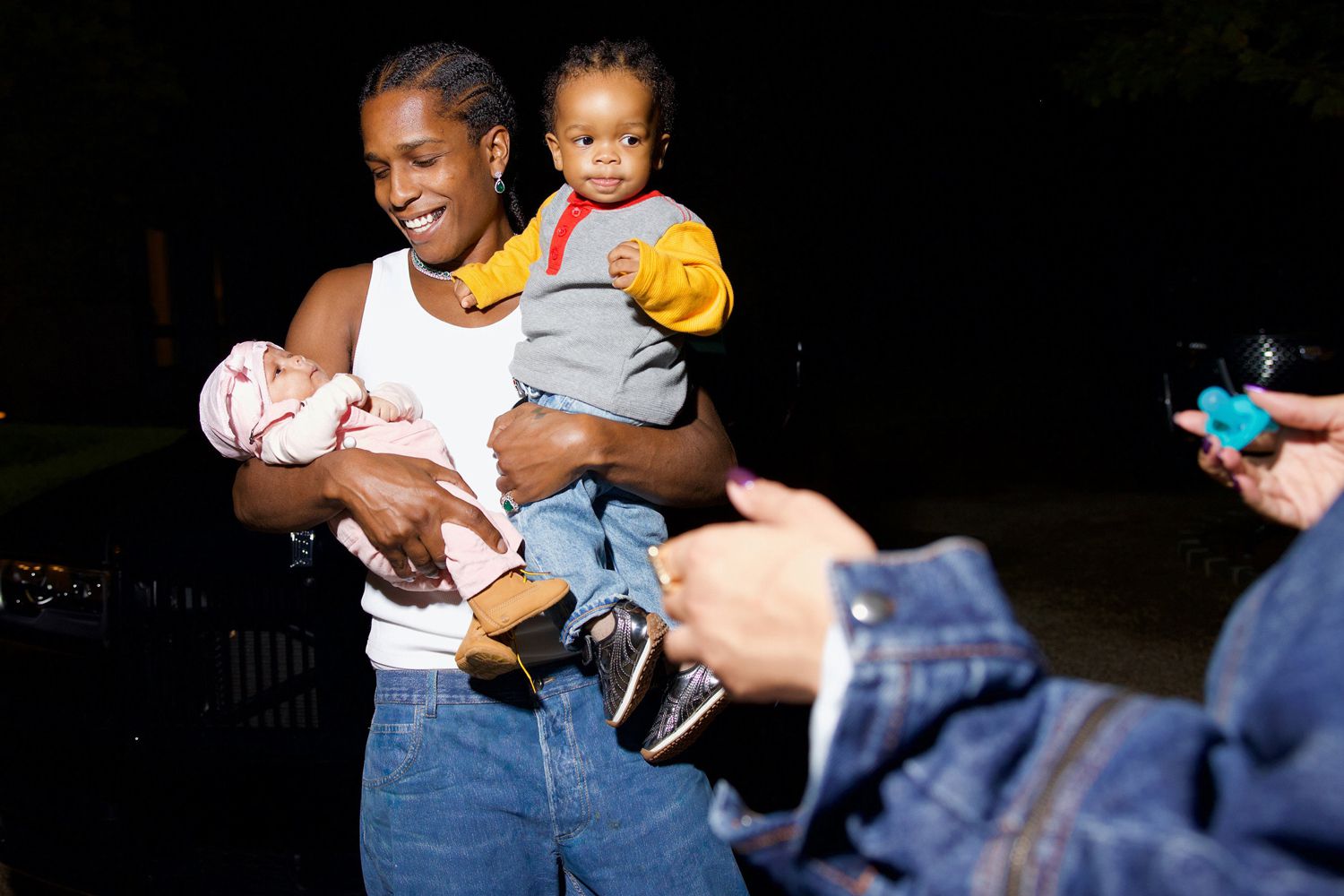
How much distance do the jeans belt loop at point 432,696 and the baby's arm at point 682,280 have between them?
82cm

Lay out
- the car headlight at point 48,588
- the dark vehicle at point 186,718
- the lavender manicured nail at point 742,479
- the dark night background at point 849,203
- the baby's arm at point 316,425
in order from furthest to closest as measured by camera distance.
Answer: the dark night background at point 849,203, the car headlight at point 48,588, the dark vehicle at point 186,718, the baby's arm at point 316,425, the lavender manicured nail at point 742,479

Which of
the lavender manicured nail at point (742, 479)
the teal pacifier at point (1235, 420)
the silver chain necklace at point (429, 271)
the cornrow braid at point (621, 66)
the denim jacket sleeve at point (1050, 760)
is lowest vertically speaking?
the denim jacket sleeve at point (1050, 760)

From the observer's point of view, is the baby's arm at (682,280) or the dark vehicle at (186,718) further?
the dark vehicle at (186,718)

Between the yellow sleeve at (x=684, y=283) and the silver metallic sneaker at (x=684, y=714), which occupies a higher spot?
the yellow sleeve at (x=684, y=283)

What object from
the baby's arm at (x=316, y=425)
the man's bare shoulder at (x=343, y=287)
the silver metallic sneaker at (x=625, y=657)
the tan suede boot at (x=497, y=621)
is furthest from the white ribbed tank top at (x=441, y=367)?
the silver metallic sneaker at (x=625, y=657)

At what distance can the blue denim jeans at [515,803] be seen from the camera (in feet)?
6.34

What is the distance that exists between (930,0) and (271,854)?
325 inches

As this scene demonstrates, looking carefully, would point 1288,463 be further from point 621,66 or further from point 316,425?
point 316,425

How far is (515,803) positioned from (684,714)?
347 mm

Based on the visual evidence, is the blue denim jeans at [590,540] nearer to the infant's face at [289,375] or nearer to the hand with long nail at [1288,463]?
the infant's face at [289,375]

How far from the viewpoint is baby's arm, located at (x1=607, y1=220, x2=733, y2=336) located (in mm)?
2041

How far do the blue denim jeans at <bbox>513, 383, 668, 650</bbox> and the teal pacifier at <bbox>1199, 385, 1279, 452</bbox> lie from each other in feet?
3.70

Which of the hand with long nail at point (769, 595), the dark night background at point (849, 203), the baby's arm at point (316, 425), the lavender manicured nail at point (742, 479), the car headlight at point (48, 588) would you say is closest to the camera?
the hand with long nail at point (769, 595)

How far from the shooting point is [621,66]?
2.28 m
